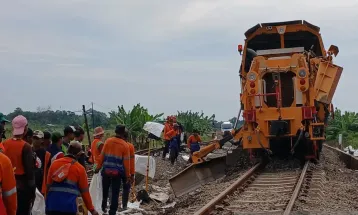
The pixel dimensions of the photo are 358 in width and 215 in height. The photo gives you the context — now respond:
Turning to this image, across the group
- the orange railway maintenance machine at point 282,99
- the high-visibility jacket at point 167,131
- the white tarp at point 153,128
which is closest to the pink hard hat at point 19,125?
the orange railway maintenance machine at point 282,99

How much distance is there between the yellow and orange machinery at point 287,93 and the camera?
41.6ft

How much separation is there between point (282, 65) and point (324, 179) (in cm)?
337

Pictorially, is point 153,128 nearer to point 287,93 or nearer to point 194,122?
point 287,93

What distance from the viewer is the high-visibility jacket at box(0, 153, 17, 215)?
4.25 meters

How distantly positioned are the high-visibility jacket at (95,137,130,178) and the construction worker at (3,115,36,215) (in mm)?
3003

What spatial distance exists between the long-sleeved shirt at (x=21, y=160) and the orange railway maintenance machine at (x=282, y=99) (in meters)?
6.39

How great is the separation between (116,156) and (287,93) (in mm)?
6105

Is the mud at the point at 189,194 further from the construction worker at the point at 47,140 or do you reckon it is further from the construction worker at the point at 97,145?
the construction worker at the point at 47,140

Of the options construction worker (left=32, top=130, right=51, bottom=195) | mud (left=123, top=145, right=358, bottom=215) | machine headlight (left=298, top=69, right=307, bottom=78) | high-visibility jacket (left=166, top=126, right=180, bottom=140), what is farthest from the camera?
high-visibility jacket (left=166, top=126, right=180, bottom=140)

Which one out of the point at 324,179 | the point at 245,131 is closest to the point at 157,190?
the point at 245,131

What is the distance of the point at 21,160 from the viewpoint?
573 cm

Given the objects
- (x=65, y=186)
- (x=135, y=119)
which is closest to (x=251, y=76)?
(x=65, y=186)

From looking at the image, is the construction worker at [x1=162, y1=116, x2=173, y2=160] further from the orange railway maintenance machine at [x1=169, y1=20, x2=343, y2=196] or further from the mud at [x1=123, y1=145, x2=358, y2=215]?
the orange railway maintenance machine at [x1=169, y1=20, x2=343, y2=196]

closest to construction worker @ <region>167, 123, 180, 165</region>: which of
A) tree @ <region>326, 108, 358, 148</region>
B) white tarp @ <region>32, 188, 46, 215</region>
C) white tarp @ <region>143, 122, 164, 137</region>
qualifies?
white tarp @ <region>143, 122, 164, 137</region>
